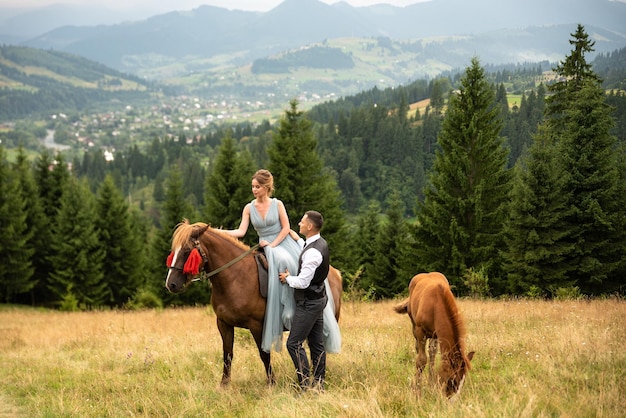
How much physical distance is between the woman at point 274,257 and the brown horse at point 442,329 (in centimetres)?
Answer: 117

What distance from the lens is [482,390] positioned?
602cm

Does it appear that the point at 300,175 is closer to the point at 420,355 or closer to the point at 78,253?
the point at 78,253

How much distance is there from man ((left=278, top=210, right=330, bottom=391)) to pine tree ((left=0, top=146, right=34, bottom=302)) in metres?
34.8

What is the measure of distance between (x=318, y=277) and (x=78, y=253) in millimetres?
33515

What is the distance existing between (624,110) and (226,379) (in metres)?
95.2

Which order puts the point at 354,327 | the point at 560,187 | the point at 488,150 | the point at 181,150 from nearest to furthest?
the point at 354,327, the point at 560,187, the point at 488,150, the point at 181,150

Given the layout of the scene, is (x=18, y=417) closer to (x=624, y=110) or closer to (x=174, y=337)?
(x=174, y=337)

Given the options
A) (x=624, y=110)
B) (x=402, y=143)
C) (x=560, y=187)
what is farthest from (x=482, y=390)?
→ (x=402, y=143)

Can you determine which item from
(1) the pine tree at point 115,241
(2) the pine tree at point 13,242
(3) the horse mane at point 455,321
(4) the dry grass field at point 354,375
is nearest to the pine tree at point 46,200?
(2) the pine tree at point 13,242

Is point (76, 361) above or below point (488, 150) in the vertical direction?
below

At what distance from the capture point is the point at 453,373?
210 inches

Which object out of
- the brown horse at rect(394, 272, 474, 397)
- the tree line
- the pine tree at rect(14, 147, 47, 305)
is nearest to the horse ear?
the brown horse at rect(394, 272, 474, 397)

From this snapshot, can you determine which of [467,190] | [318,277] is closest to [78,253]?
[467,190]

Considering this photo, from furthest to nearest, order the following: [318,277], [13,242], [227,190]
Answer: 1. [13,242]
2. [227,190]
3. [318,277]
